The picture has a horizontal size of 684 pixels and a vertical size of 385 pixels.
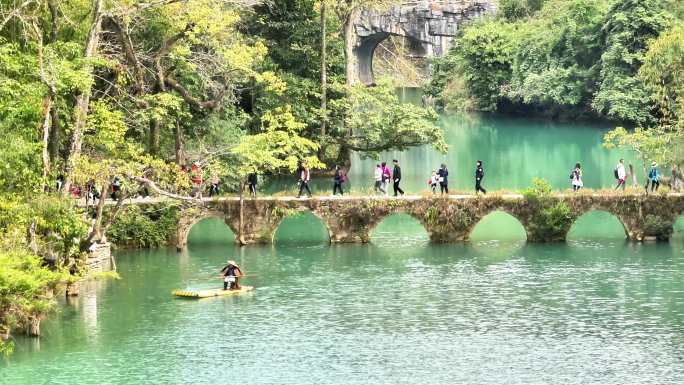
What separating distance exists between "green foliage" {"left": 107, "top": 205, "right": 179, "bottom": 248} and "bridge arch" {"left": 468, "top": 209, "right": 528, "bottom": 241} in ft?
42.4

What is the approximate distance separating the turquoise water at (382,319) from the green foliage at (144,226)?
808 millimetres

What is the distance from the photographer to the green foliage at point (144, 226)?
189ft

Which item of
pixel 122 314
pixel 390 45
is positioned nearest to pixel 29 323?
pixel 122 314

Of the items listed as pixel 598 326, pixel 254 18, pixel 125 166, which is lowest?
pixel 598 326

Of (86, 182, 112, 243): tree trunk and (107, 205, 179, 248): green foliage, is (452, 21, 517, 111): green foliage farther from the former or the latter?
(86, 182, 112, 243): tree trunk

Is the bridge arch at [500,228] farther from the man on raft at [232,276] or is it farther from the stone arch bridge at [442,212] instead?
the man on raft at [232,276]

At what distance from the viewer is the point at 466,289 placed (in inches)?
1962

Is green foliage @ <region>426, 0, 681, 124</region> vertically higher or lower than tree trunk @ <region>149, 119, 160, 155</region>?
higher

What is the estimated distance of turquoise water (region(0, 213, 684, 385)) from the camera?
38.7 meters

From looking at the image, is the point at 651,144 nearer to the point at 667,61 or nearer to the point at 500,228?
the point at 667,61

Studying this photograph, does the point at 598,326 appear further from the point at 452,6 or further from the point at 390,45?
the point at 390,45

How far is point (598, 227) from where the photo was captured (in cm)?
6444

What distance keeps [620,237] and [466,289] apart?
1333 centimetres

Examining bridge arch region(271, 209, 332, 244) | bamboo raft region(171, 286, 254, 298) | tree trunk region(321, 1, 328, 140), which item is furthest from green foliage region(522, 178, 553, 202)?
tree trunk region(321, 1, 328, 140)
